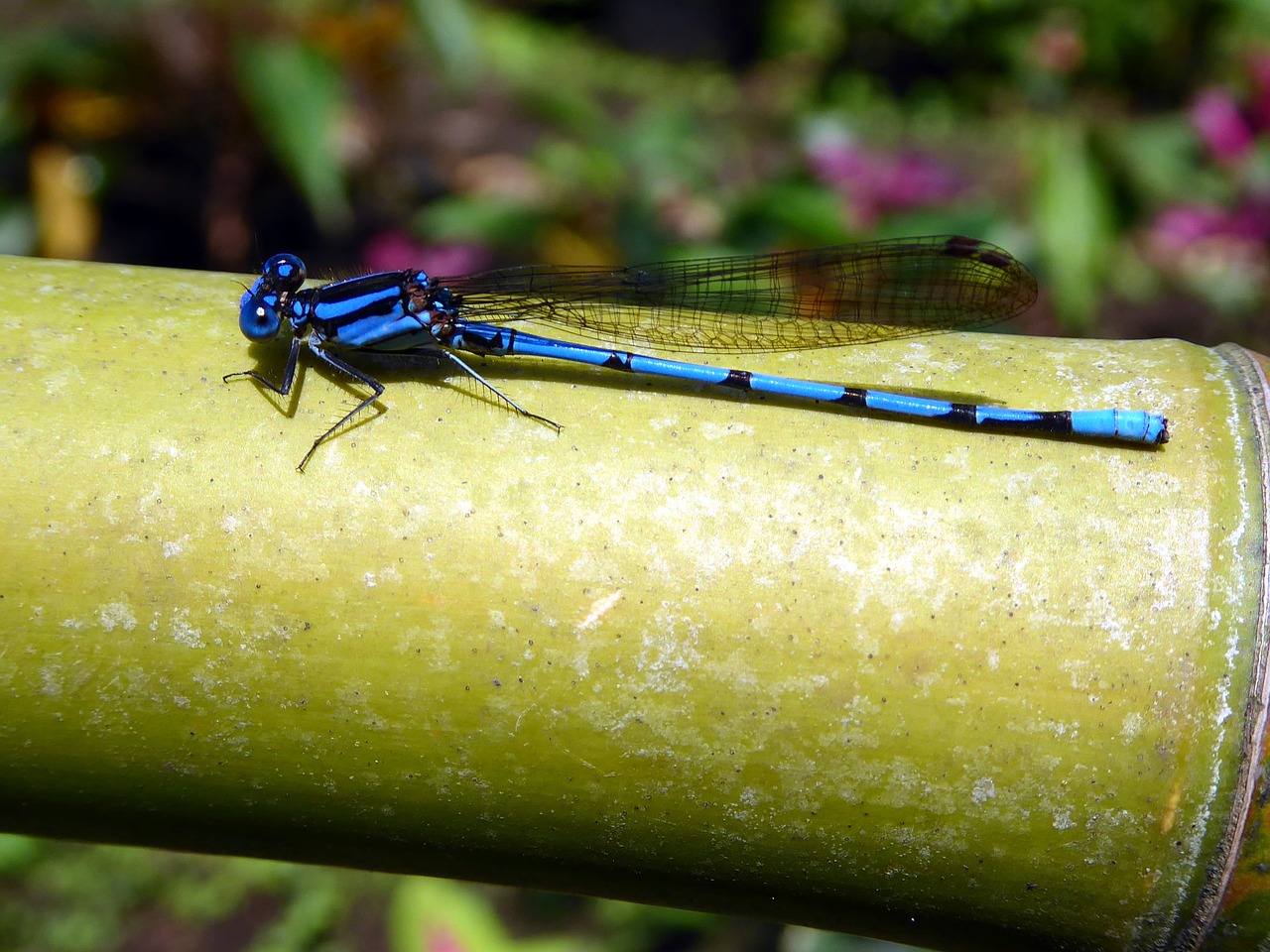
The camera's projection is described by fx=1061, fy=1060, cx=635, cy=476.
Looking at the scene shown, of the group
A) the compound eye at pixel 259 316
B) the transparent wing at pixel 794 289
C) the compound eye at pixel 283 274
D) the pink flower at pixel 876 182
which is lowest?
the compound eye at pixel 259 316

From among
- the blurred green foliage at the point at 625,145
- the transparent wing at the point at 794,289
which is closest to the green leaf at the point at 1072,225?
the blurred green foliage at the point at 625,145

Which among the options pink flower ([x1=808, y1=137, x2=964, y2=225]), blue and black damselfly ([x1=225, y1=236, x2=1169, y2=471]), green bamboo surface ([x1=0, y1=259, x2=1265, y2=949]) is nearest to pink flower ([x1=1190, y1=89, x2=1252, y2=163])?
pink flower ([x1=808, y1=137, x2=964, y2=225])

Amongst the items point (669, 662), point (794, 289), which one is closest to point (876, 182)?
point (794, 289)

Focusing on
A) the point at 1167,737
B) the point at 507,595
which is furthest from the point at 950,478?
the point at 507,595

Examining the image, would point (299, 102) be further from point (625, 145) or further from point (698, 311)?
point (698, 311)

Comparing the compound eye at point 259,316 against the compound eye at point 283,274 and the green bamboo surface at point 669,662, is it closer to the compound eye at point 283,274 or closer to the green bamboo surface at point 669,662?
the compound eye at point 283,274
